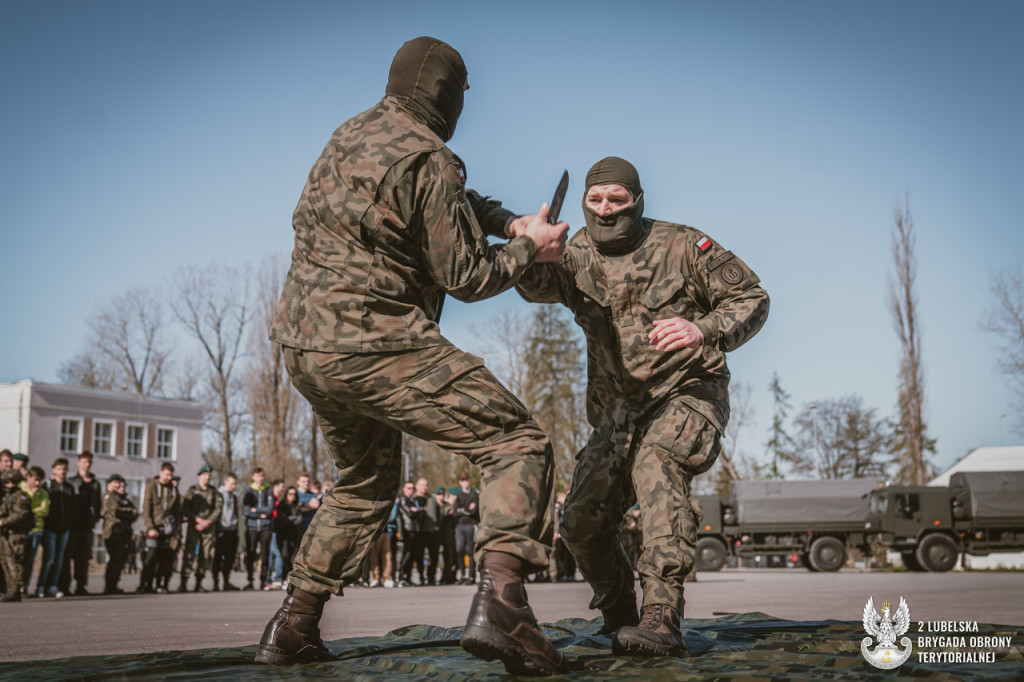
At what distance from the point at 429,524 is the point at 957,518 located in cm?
1539

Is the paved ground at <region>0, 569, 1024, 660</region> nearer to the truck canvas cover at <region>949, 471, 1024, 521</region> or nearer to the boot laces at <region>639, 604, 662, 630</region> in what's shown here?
the boot laces at <region>639, 604, 662, 630</region>

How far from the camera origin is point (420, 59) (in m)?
3.62

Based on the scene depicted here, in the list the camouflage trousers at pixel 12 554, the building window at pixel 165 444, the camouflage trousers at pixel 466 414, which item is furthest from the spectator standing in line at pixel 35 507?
the building window at pixel 165 444

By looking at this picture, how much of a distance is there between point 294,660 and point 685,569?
5.35 ft

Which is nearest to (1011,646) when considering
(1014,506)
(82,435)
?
(1014,506)

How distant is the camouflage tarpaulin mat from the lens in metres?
3.21

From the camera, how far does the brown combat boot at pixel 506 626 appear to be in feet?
10.2

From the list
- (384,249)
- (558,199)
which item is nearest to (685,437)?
(558,199)

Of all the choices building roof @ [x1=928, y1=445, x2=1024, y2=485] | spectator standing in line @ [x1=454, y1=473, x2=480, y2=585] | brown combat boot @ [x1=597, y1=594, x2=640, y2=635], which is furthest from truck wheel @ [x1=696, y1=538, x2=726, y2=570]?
brown combat boot @ [x1=597, y1=594, x2=640, y2=635]

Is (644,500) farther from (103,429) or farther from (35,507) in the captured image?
(103,429)

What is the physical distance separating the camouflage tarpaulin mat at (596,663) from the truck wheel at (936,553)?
23.5 metres

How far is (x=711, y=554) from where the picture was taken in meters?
29.6

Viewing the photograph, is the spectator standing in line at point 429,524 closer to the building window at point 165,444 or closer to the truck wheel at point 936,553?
the truck wheel at point 936,553

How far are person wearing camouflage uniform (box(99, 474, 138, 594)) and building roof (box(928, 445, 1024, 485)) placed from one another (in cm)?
4255
